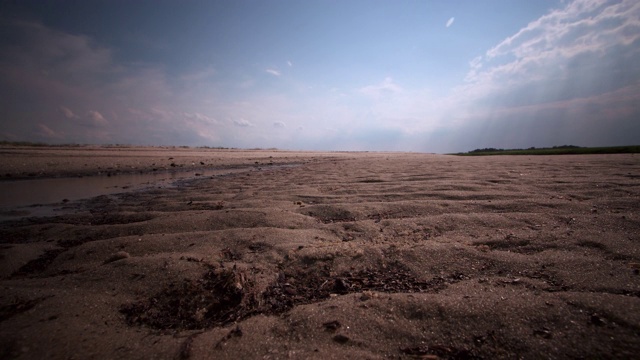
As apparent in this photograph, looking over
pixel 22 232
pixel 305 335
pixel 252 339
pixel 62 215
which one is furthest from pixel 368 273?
pixel 62 215

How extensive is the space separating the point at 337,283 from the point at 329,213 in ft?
5.51

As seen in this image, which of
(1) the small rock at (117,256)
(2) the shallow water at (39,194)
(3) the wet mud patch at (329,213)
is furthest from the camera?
(2) the shallow water at (39,194)

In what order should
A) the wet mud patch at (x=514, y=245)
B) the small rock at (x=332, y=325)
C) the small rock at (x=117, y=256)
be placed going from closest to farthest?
the small rock at (x=332, y=325) → the wet mud patch at (x=514, y=245) → the small rock at (x=117, y=256)

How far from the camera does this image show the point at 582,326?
128 centimetres

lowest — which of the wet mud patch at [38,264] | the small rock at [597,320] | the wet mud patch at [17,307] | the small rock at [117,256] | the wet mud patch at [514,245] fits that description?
the wet mud patch at [38,264]

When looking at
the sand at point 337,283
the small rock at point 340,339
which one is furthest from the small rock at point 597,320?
the small rock at point 340,339

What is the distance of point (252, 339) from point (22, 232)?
3.80 m

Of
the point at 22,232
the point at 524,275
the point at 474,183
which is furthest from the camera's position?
the point at 474,183

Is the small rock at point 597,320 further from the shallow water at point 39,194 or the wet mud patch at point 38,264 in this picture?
the shallow water at point 39,194

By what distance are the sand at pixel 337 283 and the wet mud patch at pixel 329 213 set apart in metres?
0.04

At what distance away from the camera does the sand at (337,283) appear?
1.31 metres

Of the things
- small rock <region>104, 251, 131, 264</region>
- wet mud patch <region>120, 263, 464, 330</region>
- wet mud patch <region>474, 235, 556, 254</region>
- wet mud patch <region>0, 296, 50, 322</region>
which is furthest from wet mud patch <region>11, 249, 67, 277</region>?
wet mud patch <region>474, 235, 556, 254</region>

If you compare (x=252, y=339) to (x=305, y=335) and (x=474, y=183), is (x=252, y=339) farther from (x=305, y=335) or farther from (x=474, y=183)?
(x=474, y=183)

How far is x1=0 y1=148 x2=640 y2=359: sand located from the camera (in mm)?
1312
